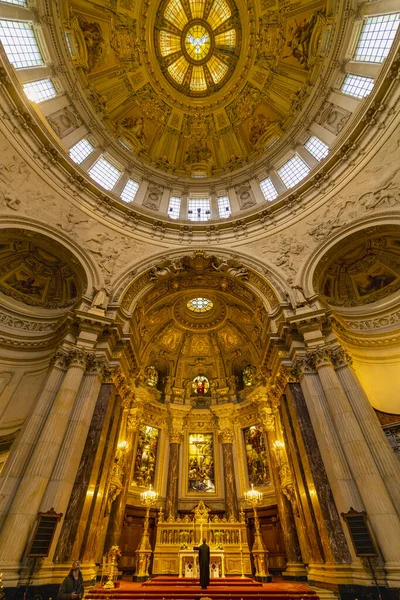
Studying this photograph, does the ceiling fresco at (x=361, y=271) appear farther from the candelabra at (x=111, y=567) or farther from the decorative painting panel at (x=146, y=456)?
the candelabra at (x=111, y=567)

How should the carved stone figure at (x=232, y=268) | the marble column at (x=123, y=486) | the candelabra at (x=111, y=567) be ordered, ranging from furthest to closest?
1. the carved stone figure at (x=232, y=268)
2. the marble column at (x=123, y=486)
3. the candelabra at (x=111, y=567)

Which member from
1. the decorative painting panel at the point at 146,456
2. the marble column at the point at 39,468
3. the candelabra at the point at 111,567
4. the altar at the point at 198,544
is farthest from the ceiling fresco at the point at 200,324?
the candelabra at the point at 111,567

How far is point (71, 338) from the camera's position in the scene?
1192cm

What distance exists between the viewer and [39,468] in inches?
340

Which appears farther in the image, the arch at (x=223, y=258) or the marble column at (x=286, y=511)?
the arch at (x=223, y=258)

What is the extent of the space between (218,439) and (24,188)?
1761cm

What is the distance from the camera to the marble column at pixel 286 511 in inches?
431

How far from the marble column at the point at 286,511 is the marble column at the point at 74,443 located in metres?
8.50

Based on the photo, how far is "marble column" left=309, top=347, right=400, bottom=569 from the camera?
7461mm

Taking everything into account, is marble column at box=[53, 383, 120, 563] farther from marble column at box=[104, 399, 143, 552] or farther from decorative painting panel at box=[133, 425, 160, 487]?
decorative painting panel at box=[133, 425, 160, 487]

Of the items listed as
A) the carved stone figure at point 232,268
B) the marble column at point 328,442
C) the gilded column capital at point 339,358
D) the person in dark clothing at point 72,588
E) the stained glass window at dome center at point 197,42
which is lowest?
the person in dark clothing at point 72,588

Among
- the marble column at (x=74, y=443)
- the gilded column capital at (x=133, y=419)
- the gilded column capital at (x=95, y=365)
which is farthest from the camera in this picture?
the gilded column capital at (x=133, y=419)

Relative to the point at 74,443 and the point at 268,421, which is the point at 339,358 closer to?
the point at 268,421

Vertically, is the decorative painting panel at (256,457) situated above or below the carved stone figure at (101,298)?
below
